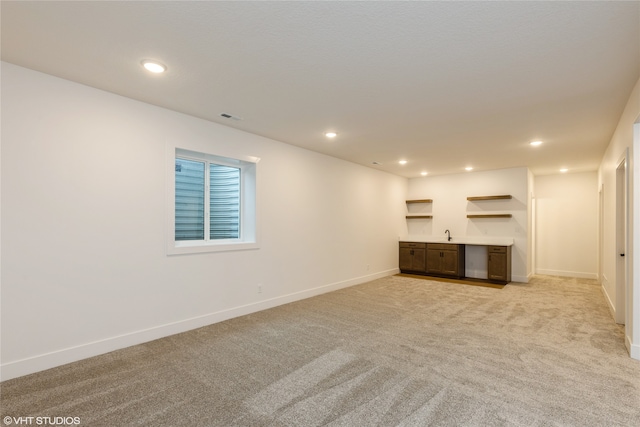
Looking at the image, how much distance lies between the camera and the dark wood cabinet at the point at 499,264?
6637mm

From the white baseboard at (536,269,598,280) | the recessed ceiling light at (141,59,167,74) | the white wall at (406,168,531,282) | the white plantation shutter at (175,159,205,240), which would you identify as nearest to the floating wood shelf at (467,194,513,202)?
the white wall at (406,168,531,282)

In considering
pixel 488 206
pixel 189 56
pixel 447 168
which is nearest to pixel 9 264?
Result: pixel 189 56

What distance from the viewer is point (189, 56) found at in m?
2.43

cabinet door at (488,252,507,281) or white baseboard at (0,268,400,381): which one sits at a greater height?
cabinet door at (488,252,507,281)

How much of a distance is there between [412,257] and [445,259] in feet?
2.62

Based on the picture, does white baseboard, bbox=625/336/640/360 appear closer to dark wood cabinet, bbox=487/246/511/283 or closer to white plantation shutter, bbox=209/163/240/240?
dark wood cabinet, bbox=487/246/511/283

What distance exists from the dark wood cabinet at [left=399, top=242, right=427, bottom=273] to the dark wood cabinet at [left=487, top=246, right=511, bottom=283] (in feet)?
4.63

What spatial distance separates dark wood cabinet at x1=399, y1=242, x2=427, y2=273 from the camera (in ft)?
24.8

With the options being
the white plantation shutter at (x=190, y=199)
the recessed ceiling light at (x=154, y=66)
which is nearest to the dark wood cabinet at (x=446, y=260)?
the white plantation shutter at (x=190, y=199)

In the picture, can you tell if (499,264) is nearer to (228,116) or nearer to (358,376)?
(358,376)

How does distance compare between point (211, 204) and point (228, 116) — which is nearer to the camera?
point (228, 116)

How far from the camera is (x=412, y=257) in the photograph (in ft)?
25.4

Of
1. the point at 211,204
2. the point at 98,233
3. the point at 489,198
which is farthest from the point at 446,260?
the point at 98,233

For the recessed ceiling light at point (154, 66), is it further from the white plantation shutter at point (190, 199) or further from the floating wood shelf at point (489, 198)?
the floating wood shelf at point (489, 198)
